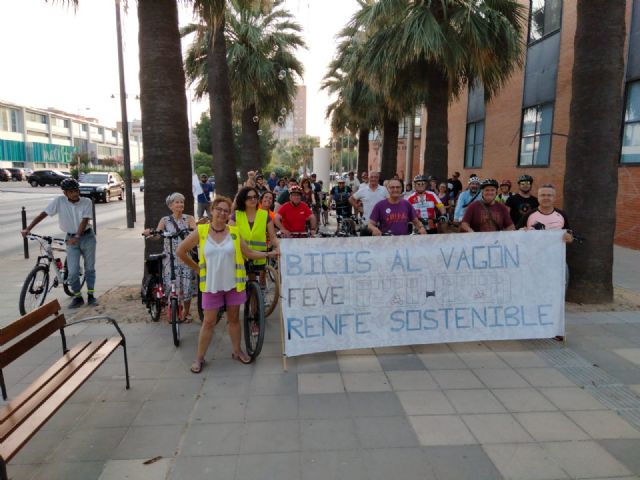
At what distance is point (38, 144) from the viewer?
80.8m

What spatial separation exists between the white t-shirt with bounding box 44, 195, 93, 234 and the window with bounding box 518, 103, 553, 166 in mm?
13924

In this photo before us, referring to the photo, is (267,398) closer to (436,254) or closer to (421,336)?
(421,336)

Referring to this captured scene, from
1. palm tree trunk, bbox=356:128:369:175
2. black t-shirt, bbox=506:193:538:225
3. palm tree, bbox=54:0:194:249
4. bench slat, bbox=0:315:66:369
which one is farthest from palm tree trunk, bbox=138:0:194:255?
palm tree trunk, bbox=356:128:369:175

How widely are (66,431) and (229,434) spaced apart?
1239 mm

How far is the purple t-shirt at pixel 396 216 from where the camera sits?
617 cm

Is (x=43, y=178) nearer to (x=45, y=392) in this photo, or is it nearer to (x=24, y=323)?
(x=24, y=323)

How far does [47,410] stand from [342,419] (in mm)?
2052

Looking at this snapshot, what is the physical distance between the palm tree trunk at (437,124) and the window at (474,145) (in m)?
8.83

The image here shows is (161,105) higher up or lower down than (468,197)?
higher up

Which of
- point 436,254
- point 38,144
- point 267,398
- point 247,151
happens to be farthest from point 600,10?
point 38,144

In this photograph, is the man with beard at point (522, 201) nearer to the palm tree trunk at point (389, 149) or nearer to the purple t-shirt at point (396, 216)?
the purple t-shirt at point (396, 216)

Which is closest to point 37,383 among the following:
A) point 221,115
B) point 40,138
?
point 221,115

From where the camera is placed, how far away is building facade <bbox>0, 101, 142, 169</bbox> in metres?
73.2

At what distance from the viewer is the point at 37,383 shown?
3184mm
